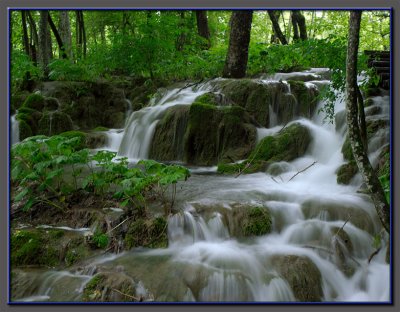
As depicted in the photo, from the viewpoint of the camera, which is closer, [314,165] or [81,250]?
[81,250]

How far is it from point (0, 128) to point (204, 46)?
8.61m

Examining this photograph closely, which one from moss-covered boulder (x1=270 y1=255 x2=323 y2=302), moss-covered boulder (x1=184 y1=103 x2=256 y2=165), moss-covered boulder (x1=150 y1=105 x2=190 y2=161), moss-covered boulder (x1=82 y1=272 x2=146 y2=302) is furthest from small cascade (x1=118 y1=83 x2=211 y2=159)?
moss-covered boulder (x1=270 y1=255 x2=323 y2=302)

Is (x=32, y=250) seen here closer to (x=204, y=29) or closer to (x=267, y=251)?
(x=267, y=251)

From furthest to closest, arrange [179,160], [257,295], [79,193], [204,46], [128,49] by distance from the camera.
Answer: [204,46] < [128,49] < [179,160] < [79,193] < [257,295]

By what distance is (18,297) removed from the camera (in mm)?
2588

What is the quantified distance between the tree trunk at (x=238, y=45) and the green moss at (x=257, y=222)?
170 inches

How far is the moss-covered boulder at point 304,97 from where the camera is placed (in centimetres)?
625

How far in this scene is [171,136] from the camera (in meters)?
6.00

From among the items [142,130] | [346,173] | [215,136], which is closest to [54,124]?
[142,130]

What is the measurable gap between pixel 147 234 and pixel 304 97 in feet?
14.0

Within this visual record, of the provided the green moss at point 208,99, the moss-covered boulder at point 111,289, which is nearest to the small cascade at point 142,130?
the green moss at point 208,99

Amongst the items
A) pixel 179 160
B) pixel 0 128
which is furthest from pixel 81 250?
pixel 179 160

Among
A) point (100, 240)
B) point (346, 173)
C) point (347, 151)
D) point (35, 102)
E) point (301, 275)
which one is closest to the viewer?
point (301, 275)

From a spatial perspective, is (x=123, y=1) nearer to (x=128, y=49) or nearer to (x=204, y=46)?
(x=128, y=49)
